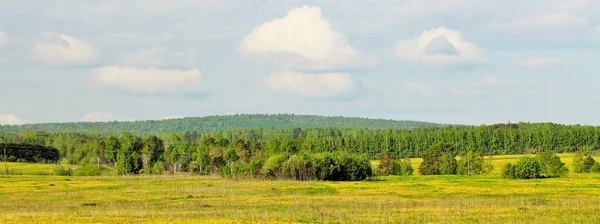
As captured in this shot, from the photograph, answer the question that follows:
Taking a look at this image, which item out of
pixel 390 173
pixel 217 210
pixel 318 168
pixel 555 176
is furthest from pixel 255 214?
pixel 390 173

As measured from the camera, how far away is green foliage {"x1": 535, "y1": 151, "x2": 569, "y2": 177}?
450 ft

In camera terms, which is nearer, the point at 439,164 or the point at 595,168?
the point at 595,168

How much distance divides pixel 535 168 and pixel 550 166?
39.2 ft

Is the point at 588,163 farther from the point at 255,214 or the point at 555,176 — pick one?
the point at 255,214

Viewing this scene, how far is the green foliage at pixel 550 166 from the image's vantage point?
450 ft

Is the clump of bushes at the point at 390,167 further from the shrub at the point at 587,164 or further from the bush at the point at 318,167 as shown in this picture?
the shrub at the point at 587,164

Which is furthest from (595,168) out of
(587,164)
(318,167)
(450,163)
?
(318,167)

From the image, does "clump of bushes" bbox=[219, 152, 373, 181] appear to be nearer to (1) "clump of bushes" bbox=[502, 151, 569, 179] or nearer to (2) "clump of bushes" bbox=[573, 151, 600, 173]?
(1) "clump of bushes" bbox=[502, 151, 569, 179]

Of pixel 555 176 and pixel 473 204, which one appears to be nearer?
pixel 473 204

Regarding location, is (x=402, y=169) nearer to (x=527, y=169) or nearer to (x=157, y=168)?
(x=527, y=169)

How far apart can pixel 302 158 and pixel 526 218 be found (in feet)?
287

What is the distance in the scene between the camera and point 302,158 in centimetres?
13400

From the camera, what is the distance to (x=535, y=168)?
424ft

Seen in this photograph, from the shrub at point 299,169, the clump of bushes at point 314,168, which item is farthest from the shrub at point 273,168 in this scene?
the shrub at point 299,169
